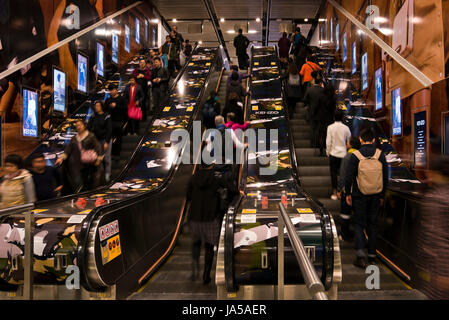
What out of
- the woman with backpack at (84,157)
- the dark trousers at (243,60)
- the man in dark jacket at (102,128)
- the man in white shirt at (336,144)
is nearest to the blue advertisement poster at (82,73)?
the man in dark jacket at (102,128)

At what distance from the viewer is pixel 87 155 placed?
6352 millimetres

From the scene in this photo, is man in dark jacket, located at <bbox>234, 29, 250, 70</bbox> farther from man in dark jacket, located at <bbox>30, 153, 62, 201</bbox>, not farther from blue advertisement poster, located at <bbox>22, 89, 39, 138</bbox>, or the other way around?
man in dark jacket, located at <bbox>30, 153, 62, 201</bbox>

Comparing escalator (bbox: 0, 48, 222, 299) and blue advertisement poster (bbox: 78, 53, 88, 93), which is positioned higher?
blue advertisement poster (bbox: 78, 53, 88, 93)

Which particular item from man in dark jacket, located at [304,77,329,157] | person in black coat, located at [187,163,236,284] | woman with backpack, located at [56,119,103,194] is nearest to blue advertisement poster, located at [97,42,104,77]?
woman with backpack, located at [56,119,103,194]

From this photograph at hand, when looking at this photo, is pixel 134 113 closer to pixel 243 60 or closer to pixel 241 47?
pixel 241 47

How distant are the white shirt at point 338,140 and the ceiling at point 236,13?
41.0 feet

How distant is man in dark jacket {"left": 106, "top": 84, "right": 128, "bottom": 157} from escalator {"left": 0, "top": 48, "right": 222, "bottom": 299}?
Result: 878 millimetres

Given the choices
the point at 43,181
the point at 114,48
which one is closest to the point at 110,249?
the point at 43,181

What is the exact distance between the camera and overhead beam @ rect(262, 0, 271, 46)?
17.7m

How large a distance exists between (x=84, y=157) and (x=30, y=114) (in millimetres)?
2238

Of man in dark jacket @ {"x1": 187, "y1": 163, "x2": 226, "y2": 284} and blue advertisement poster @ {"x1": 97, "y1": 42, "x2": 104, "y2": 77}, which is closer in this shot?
man in dark jacket @ {"x1": 187, "y1": 163, "x2": 226, "y2": 284}

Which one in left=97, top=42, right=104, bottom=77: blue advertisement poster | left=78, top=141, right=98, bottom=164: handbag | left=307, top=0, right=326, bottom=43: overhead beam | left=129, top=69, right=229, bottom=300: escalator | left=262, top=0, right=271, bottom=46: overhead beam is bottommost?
left=129, top=69, right=229, bottom=300: escalator

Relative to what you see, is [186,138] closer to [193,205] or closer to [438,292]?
[193,205]
